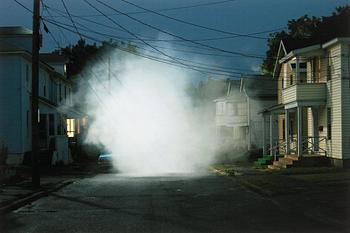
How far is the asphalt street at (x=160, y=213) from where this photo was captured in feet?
35.1

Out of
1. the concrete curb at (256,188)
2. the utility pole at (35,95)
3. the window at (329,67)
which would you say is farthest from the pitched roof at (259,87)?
the utility pole at (35,95)

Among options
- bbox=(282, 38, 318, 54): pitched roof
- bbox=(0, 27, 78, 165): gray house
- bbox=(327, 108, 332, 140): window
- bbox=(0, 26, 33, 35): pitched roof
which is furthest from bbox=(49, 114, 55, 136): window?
bbox=(327, 108, 332, 140): window

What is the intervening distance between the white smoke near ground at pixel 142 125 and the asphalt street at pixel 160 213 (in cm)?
1738

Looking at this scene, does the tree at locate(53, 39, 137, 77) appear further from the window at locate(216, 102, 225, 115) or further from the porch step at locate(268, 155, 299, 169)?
the porch step at locate(268, 155, 299, 169)

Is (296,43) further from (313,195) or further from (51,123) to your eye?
(313,195)

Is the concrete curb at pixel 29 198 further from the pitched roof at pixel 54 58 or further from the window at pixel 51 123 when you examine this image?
the pitched roof at pixel 54 58

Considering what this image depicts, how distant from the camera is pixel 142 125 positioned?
42.5 metres

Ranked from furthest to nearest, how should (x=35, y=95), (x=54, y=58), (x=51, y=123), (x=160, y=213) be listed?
(x=54, y=58)
(x=51, y=123)
(x=35, y=95)
(x=160, y=213)

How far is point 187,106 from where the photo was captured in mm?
51781

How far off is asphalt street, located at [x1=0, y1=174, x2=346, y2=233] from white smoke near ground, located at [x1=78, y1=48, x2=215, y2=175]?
17.4m

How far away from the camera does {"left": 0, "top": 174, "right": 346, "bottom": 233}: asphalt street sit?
10.7 meters

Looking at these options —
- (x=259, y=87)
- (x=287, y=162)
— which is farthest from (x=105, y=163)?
(x=259, y=87)

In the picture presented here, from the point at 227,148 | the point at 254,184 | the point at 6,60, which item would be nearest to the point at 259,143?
the point at 227,148

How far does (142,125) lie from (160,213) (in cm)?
2987
